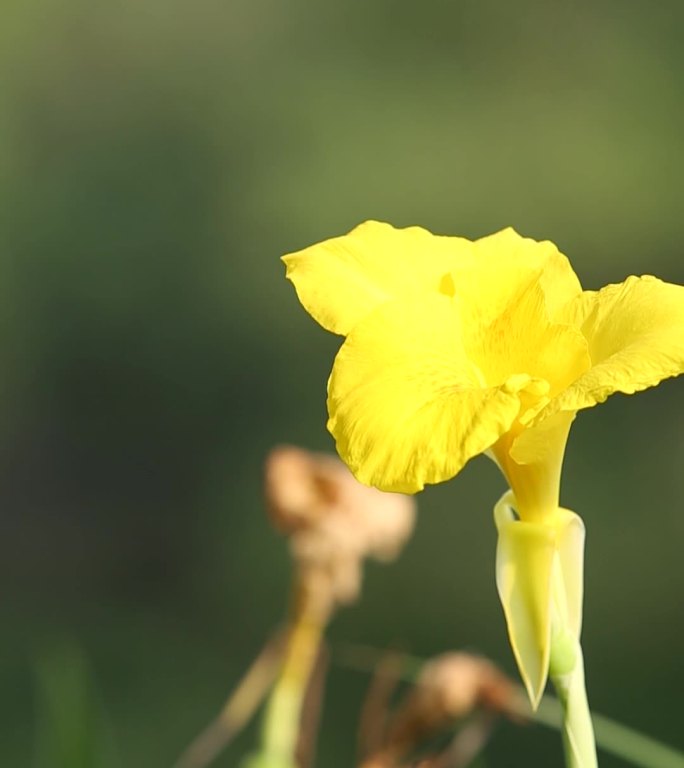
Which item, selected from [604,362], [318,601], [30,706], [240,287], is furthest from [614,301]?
[240,287]

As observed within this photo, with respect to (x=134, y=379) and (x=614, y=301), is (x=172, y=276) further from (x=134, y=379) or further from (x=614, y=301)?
(x=614, y=301)

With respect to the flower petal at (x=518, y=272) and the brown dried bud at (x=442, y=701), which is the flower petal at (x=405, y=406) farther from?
the brown dried bud at (x=442, y=701)

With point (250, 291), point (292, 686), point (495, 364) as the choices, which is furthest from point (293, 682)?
point (250, 291)

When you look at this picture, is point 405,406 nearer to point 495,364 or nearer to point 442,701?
point 495,364

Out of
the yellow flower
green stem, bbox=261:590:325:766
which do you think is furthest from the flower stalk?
the yellow flower

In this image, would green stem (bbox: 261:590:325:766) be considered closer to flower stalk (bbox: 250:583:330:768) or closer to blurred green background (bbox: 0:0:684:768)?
→ flower stalk (bbox: 250:583:330:768)

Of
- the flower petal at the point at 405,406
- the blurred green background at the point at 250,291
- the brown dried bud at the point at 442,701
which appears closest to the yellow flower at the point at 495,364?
the flower petal at the point at 405,406
